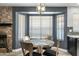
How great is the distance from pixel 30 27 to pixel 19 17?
21.0 inches

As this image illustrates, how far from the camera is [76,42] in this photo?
4098mm

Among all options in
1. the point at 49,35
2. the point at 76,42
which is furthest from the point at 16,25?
the point at 76,42

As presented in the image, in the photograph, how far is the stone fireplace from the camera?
457cm

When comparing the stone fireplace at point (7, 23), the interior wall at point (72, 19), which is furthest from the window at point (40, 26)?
the stone fireplace at point (7, 23)

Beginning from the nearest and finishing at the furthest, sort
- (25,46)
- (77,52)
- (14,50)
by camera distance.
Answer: (25,46) < (77,52) < (14,50)

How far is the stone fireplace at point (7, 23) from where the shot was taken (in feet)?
15.0

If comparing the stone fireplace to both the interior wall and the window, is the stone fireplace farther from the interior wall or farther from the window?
the interior wall

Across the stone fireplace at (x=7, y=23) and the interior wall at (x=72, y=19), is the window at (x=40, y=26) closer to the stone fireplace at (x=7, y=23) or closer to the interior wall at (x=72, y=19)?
the interior wall at (x=72, y=19)

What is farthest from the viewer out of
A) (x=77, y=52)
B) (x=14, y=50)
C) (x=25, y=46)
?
(x=14, y=50)

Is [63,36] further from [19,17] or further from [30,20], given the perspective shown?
[19,17]

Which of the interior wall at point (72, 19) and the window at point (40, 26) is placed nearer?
the window at point (40, 26)

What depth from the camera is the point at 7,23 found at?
4.95 metres

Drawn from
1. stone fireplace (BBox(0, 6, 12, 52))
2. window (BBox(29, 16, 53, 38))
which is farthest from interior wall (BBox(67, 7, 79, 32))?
stone fireplace (BBox(0, 6, 12, 52))

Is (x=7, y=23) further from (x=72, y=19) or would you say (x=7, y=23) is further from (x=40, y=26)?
(x=72, y=19)
